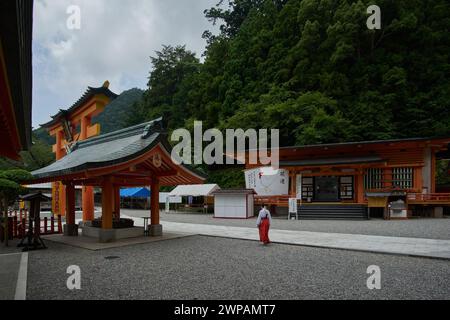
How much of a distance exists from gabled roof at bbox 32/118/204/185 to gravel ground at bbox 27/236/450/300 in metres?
2.85

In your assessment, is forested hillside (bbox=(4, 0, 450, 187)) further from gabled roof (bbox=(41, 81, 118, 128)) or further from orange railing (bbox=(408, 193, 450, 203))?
gabled roof (bbox=(41, 81, 118, 128))

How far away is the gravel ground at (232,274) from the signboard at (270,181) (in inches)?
596

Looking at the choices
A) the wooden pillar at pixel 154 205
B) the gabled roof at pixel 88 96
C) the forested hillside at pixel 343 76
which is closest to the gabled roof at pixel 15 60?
the wooden pillar at pixel 154 205

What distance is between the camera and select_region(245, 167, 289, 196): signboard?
2581 cm

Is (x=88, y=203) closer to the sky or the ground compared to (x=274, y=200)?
closer to the sky

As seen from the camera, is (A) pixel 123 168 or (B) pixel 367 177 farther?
(B) pixel 367 177

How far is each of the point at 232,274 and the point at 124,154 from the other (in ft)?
19.9

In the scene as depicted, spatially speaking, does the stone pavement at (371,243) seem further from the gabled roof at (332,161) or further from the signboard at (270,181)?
the signboard at (270,181)

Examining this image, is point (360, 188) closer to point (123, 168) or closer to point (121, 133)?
point (121, 133)

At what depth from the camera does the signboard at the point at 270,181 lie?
25812 millimetres

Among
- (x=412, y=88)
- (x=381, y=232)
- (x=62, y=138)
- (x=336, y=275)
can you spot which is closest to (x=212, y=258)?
(x=336, y=275)

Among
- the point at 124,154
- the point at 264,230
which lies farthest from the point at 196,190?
the point at 124,154

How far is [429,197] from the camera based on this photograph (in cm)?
2070

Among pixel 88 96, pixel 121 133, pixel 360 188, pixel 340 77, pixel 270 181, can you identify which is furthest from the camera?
pixel 340 77
